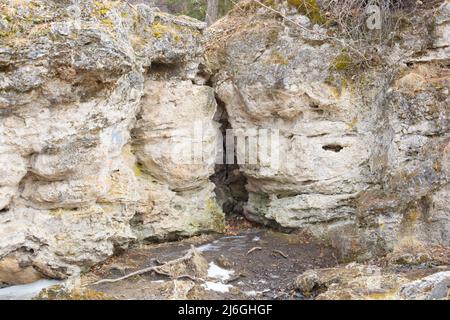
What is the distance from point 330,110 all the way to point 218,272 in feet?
13.3

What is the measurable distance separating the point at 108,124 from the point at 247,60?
354cm

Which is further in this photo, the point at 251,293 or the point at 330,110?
the point at 330,110

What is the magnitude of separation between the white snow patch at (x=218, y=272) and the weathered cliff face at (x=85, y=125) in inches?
64.1

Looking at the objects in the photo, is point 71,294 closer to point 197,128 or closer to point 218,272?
point 218,272

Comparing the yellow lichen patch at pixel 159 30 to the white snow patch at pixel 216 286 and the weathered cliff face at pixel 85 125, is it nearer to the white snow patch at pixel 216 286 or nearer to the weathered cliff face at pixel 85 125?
the weathered cliff face at pixel 85 125

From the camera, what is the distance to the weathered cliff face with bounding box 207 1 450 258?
9531 mm

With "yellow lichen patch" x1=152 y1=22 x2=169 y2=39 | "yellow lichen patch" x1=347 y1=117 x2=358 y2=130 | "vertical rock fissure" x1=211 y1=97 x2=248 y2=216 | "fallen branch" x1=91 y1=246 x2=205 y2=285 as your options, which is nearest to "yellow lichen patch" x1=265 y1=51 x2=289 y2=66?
"yellow lichen patch" x1=347 y1=117 x2=358 y2=130

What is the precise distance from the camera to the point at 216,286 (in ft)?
26.5

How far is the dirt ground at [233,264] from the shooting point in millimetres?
7723

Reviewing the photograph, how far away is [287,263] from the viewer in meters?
9.34

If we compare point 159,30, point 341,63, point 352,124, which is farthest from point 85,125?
point 352,124

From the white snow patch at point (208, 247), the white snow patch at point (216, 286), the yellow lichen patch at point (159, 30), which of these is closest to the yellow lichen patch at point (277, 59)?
the yellow lichen patch at point (159, 30)

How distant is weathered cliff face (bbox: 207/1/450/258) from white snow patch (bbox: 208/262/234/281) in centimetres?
216

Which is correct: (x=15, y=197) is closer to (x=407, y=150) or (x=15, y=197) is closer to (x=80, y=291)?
(x=80, y=291)
